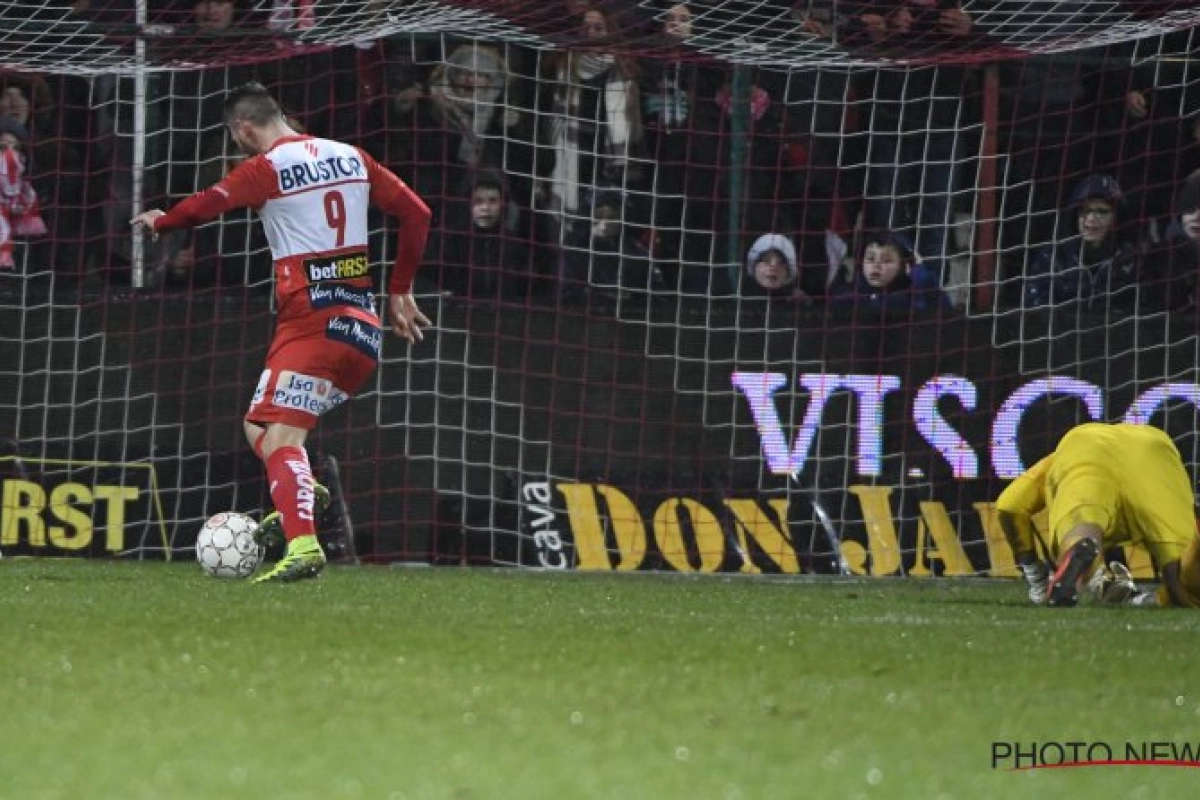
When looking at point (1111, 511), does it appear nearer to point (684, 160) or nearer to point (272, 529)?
point (272, 529)

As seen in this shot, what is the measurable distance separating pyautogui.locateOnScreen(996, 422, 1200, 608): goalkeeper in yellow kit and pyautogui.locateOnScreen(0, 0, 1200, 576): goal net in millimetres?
2300

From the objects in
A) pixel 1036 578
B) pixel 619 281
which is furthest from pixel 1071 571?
pixel 619 281

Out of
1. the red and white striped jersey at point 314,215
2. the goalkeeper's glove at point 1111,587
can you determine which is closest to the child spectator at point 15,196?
the red and white striped jersey at point 314,215

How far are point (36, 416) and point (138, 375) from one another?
52 cm

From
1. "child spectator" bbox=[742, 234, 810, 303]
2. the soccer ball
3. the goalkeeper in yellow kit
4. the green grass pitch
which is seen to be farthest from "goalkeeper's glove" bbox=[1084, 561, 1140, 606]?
"child spectator" bbox=[742, 234, 810, 303]

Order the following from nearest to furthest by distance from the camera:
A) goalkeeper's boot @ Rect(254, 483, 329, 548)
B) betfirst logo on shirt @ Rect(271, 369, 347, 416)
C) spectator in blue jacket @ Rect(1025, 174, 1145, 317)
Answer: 1. betfirst logo on shirt @ Rect(271, 369, 347, 416)
2. goalkeeper's boot @ Rect(254, 483, 329, 548)
3. spectator in blue jacket @ Rect(1025, 174, 1145, 317)

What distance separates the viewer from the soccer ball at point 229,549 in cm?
973

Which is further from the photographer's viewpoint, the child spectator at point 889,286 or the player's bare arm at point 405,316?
the child spectator at point 889,286

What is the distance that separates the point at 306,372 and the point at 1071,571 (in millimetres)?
2933

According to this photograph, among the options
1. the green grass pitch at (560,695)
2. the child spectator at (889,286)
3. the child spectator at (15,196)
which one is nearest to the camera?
the green grass pitch at (560,695)

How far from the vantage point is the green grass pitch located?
4465 millimetres

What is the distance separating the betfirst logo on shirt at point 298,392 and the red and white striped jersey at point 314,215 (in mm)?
250

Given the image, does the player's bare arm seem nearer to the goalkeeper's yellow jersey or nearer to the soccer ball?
the soccer ball

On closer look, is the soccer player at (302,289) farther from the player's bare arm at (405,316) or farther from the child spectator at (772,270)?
the child spectator at (772,270)
